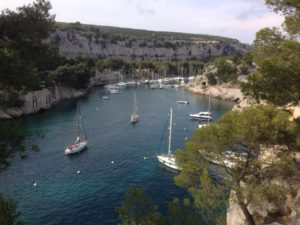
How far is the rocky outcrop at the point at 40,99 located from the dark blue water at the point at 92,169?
2895 millimetres

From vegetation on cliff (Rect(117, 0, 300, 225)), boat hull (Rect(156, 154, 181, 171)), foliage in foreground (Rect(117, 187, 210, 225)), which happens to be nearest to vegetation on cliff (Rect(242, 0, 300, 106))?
vegetation on cliff (Rect(117, 0, 300, 225))

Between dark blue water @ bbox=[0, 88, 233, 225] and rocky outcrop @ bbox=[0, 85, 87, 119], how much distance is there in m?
2.89

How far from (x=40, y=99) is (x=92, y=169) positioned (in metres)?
40.8


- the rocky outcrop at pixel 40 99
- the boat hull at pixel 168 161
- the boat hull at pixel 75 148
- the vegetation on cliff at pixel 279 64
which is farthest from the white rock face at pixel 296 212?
the rocky outcrop at pixel 40 99

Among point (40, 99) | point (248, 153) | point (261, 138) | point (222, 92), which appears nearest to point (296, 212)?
point (248, 153)

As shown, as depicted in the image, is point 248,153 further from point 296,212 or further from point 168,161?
point 168,161

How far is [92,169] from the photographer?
39125mm

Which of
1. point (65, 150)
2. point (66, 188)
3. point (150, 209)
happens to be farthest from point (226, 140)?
point (65, 150)

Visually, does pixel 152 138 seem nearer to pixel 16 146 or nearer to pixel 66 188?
pixel 66 188

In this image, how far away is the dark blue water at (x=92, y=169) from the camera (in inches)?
1159

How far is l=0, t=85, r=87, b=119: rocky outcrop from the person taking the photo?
64769mm

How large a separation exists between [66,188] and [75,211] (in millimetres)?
5254

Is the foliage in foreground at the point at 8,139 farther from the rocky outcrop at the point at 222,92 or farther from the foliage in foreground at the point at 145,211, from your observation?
the rocky outcrop at the point at 222,92

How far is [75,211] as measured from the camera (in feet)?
94.6
